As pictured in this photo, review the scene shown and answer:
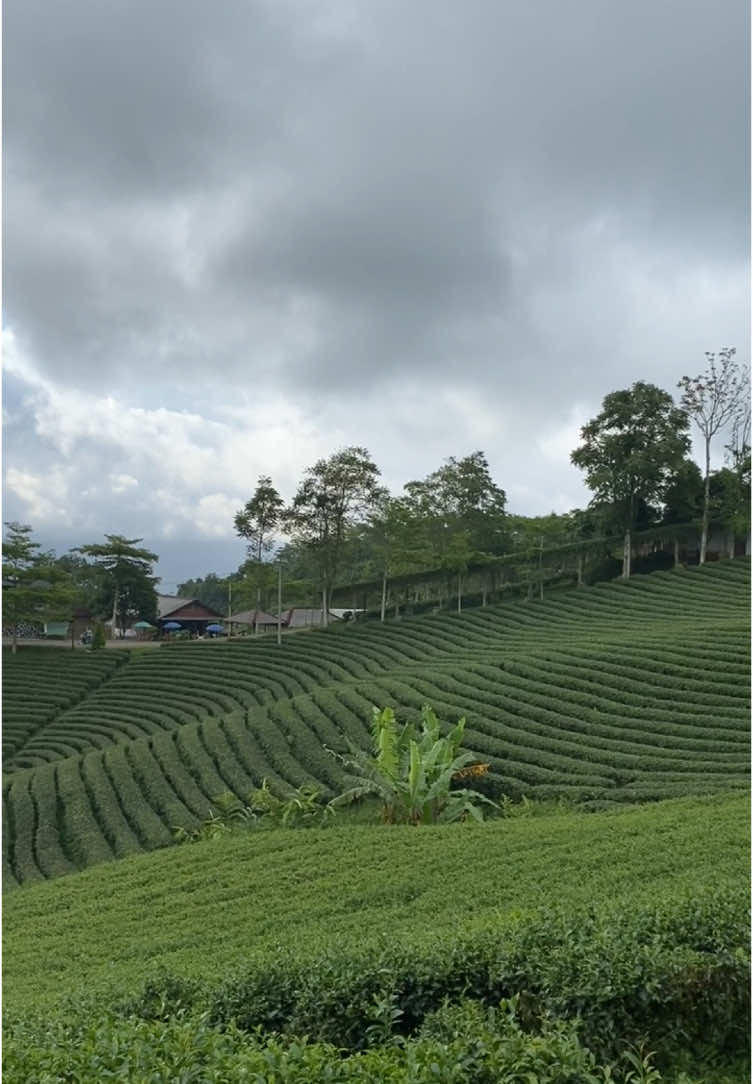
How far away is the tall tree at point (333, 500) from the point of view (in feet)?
112

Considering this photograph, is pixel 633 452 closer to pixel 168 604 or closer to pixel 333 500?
pixel 333 500

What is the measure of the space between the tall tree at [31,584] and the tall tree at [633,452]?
2245cm

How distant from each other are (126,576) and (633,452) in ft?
83.8

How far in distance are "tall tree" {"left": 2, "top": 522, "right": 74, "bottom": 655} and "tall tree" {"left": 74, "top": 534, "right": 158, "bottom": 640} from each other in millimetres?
Result: 5639

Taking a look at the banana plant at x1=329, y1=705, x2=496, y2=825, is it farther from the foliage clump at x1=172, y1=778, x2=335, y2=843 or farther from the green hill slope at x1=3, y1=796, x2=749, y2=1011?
the green hill slope at x1=3, y1=796, x2=749, y2=1011

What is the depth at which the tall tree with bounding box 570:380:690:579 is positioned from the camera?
3469 cm

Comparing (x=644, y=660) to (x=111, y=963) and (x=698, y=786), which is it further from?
(x=111, y=963)

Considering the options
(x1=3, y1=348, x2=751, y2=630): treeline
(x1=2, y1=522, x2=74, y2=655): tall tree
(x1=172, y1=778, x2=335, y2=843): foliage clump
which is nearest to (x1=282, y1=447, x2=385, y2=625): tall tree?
(x1=3, y1=348, x2=751, y2=630): treeline

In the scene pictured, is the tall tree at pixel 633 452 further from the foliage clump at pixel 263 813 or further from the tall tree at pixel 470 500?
the foliage clump at pixel 263 813

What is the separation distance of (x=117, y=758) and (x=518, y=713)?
26.9 ft

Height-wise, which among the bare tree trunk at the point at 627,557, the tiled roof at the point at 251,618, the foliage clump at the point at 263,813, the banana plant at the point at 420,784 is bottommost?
the foliage clump at the point at 263,813

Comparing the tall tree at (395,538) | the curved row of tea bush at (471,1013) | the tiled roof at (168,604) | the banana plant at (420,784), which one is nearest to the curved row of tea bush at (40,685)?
the tall tree at (395,538)

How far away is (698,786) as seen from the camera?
34.0 ft

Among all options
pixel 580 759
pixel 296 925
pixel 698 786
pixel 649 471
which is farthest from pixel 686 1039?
pixel 649 471
